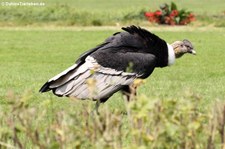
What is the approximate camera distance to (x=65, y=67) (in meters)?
15.0

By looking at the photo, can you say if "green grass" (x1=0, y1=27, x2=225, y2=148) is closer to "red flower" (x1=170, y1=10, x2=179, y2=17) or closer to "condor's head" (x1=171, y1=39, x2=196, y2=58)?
"condor's head" (x1=171, y1=39, x2=196, y2=58)

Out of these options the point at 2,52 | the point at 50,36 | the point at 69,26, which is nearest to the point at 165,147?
the point at 2,52

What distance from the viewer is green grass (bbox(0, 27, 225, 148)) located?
3.71m

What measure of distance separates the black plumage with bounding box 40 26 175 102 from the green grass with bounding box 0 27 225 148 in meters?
0.26

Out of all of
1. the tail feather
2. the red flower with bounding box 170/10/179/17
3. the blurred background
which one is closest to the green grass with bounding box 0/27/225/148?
→ the tail feather

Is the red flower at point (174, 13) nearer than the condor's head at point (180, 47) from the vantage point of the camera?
No

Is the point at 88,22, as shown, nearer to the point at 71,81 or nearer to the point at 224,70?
the point at 224,70

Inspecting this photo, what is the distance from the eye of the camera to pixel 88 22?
27188 mm

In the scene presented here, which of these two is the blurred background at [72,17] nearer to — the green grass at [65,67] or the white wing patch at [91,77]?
the green grass at [65,67]

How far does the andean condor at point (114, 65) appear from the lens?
25.3 feet

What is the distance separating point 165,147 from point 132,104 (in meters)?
0.32

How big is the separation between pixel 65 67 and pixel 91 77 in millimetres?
7244

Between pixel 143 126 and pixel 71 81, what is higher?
pixel 143 126

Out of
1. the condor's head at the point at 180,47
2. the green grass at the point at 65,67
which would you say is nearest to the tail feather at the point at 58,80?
the green grass at the point at 65,67
